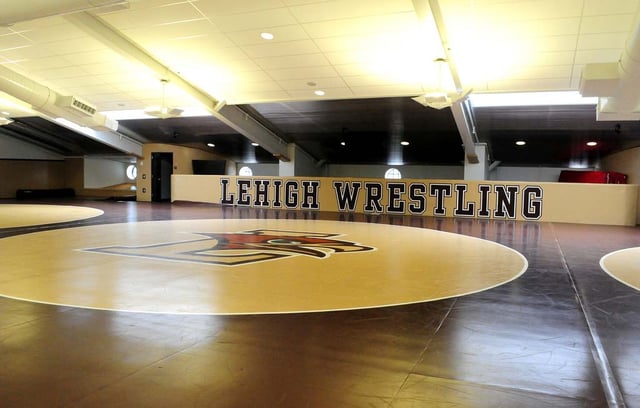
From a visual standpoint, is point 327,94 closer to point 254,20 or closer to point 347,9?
point 254,20

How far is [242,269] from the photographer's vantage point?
513 centimetres

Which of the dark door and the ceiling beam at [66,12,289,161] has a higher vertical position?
the ceiling beam at [66,12,289,161]

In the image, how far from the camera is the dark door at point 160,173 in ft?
74.0

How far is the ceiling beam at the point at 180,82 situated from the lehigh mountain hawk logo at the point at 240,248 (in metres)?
5.18

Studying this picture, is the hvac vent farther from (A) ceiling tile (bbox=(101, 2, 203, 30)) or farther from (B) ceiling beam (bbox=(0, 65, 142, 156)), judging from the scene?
(A) ceiling tile (bbox=(101, 2, 203, 30))

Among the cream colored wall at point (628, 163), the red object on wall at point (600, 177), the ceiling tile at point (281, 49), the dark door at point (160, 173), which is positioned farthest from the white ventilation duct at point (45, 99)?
the cream colored wall at point (628, 163)

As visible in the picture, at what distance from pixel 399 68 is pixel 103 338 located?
9701 mm

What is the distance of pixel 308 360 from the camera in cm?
259

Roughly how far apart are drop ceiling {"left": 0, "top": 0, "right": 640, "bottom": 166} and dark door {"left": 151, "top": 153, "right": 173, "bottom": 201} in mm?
6028

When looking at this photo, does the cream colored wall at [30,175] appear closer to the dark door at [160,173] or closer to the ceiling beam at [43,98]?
the dark door at [160,173]

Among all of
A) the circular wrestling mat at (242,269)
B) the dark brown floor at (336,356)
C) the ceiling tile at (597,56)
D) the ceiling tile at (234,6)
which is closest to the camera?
the dark brown floor at (336,356)

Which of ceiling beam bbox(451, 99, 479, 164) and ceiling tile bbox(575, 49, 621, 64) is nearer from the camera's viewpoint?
ceiling tile bbox(575, 49, 621, 64)

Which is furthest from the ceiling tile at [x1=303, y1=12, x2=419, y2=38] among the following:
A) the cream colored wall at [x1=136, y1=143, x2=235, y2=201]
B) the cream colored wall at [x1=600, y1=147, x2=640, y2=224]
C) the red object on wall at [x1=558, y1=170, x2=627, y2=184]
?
the cream colored wall at [x1=136, y1=143, x2=235, y2=201]

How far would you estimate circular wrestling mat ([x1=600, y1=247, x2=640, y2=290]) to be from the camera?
5.02 metres
